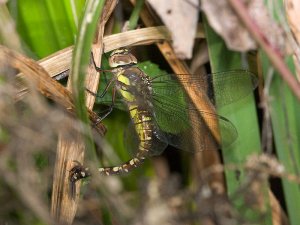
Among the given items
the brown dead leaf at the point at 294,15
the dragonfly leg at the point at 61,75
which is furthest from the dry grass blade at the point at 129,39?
the brown dead leaf at the point at 294,15

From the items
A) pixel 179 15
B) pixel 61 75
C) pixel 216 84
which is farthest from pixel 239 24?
pixel 61 75

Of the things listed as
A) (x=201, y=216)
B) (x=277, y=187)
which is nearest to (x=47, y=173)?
(x=201, y=216)

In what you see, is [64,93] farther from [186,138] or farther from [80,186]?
[186,138]

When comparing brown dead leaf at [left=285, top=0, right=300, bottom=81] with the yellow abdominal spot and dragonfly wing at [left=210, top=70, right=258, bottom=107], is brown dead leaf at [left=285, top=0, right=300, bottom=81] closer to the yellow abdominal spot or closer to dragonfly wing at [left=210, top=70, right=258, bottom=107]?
dragonfly wing at [left=210, top=70, right=258, bottom=107]

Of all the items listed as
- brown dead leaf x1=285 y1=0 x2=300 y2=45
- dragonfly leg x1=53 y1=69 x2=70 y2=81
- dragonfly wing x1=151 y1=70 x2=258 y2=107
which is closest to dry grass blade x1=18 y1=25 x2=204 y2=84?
dragonfly leg x1=53 y1=69 x2=70 y2=81

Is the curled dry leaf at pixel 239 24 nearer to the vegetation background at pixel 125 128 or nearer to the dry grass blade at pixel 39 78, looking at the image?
the vegetation background at pixel 125 128
